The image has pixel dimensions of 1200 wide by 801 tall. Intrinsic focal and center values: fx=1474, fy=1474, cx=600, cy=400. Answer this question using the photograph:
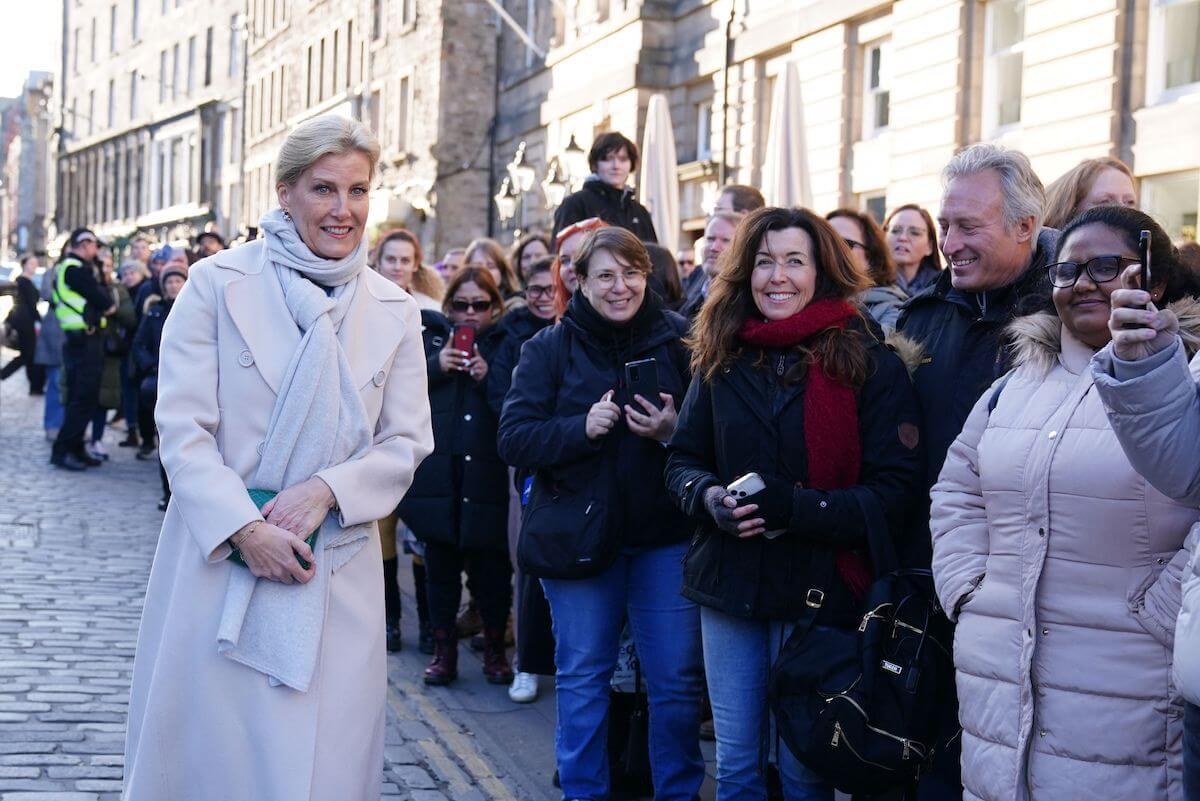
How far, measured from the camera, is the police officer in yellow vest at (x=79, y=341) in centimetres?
1518

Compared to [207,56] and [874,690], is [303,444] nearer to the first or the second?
[874,690]

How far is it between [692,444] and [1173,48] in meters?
12.0

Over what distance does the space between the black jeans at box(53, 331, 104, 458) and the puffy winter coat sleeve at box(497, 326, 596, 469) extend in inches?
409

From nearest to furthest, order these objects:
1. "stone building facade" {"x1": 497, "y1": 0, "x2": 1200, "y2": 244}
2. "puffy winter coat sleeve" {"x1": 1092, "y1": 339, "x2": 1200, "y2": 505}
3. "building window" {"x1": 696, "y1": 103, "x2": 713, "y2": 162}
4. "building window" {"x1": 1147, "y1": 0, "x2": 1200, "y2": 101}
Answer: "puffy winter coat sleeve" {"x1": 1092, "y1": 339, "x2": 1200, "y2": 505} < "building window" {"x1": 1147, "y1": 0, "x2": 1200, "y2": 101} < "stone building facade" {"x1": 497, "y1": 0, "x2": 1200, "y2": 244} < "building window" {"x1": 696, "y1": 103, "x2": 713, "y2": 162}

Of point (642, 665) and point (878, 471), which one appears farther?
point (642, 665)

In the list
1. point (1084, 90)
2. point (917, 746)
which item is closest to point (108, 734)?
point (917, 746)

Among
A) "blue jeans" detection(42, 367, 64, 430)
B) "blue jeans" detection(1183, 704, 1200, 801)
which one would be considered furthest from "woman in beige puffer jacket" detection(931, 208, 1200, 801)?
Answer: "blue jeans" detection(42, 367, 64, 430)

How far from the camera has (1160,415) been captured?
313cm

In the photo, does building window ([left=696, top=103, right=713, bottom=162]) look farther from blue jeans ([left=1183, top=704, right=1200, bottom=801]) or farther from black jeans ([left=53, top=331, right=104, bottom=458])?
blue jeans ([left=1183, top=704, right=1200, bottom=801])

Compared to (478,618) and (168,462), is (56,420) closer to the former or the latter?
(478,618)

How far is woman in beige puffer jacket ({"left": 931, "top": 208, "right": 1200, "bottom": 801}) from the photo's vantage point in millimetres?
3443

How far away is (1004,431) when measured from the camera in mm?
3795

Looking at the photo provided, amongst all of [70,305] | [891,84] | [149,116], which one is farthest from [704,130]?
[149,116]

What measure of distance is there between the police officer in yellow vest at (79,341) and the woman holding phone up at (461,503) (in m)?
8.49
